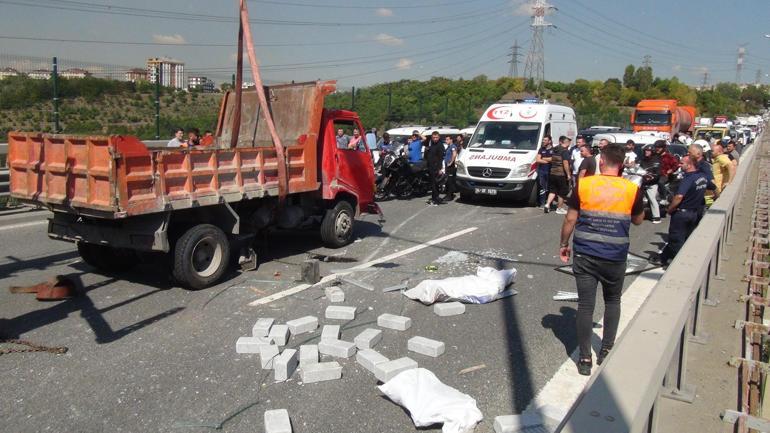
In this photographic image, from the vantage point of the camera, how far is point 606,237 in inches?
183

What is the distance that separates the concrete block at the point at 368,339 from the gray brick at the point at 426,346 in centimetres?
29

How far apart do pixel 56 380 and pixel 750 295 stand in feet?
22.0

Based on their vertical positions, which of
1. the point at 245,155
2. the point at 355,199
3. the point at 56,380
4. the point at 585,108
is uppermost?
the point at 585,108

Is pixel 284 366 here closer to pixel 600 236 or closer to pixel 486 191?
pixel 600 236

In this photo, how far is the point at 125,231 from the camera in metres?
6.52

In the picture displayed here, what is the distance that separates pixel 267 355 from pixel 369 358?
817 millimetres

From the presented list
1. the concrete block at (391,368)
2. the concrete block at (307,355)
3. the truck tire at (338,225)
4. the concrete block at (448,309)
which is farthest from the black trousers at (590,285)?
the truck tire at (338,225)

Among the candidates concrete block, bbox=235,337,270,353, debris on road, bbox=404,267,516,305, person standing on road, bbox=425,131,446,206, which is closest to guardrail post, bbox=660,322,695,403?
debris on road, bbox=404,267,516,305

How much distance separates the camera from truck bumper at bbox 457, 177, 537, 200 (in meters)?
13.9

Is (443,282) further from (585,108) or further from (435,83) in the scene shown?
(585,108)

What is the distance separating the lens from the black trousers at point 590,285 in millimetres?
4727

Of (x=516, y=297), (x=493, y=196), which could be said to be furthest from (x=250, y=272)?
(x=493, y=196)

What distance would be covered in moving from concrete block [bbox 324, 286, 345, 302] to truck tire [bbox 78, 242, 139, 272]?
2.75 m

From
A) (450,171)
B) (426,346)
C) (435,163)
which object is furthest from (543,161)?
(426,346)
